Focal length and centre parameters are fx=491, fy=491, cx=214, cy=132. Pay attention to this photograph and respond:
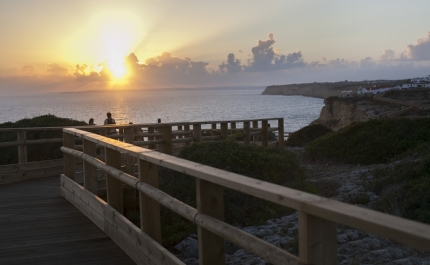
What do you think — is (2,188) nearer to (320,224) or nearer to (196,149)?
(196,149)

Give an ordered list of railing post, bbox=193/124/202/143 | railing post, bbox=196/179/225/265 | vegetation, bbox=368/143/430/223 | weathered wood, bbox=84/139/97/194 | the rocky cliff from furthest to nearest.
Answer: the rocky cliff < railing post, bbox=193/124/202/143 < weathered wood, bbox=84/139/97/194 < vegetation, bbox=368/143/430/223 < railing post, bbox=196/179/225/265

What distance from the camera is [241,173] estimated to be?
927cm

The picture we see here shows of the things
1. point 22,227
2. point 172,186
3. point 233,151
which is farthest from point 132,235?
point 233,151

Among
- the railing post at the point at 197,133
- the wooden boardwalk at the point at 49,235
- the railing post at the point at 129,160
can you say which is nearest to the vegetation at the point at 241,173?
the railing post at the point at 129,160

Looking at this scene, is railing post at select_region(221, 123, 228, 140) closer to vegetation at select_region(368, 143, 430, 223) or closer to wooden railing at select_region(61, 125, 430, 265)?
vegetation at select_region(368, 143, 430, 223)

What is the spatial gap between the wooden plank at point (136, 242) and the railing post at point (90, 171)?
1.10m

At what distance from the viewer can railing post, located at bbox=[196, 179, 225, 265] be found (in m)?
3.38

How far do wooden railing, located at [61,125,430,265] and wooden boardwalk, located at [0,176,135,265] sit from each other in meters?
0.19

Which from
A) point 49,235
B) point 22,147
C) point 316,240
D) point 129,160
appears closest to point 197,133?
point 22,147

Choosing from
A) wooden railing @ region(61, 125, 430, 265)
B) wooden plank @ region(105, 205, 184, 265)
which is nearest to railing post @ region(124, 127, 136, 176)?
wooden railing @ region(61, 125, 430, 265)

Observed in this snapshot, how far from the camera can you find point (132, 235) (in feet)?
16.3

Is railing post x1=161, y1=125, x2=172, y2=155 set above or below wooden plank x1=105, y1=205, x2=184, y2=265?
above

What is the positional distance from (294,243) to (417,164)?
4477 mm

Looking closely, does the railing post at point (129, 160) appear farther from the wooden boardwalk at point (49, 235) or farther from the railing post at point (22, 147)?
the railing post at point (22, 147)
